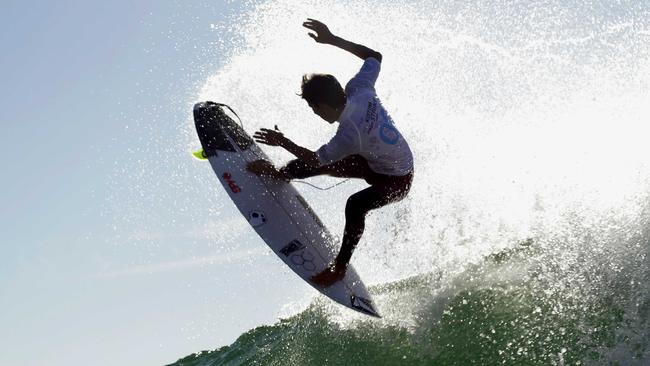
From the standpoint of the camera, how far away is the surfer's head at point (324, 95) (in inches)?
228

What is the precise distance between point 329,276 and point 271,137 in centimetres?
215

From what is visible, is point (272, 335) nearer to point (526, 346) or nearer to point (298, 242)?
point (298, 242)

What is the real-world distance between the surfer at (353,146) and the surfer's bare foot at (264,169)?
0.07 meters

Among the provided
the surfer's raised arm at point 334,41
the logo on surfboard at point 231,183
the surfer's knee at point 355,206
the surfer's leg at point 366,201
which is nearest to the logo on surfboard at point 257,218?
the logo on surfboard at point 231,183

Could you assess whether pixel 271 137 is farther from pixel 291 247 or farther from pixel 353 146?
pixel 291 247

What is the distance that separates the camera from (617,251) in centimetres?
531

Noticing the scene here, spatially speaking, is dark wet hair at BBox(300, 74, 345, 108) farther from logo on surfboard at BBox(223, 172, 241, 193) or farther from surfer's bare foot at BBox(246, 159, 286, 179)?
logo on surfboard at BBox(223, 172, 241, 193)

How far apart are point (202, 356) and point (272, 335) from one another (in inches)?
98.0

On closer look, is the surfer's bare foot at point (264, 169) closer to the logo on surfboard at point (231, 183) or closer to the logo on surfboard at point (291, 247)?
the logo on surfboard at point (231, 183)

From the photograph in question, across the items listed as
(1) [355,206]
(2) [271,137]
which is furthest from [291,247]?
(2) [271,137]

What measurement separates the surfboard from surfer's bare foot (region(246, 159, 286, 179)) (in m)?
0.05

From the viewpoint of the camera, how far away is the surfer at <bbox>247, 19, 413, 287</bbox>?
5832 mm

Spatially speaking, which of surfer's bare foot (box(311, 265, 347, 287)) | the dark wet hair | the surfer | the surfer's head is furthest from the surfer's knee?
the dark wet hair

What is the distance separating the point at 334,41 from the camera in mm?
6652
